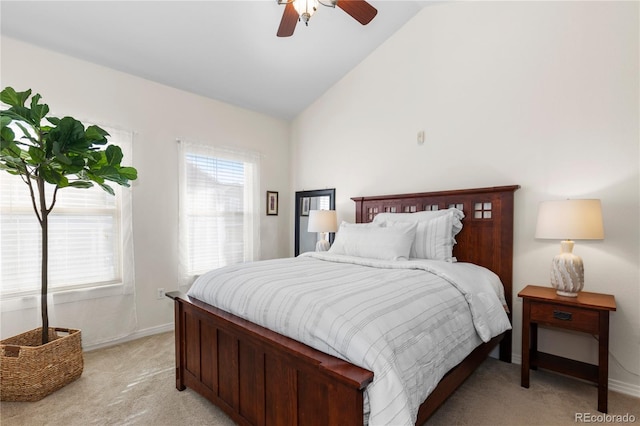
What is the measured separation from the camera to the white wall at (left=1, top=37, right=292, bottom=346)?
A: 2.64m

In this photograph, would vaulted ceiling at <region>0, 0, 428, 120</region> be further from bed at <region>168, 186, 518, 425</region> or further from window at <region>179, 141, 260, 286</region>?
bed at <region>168, 186, 518, 425</region>

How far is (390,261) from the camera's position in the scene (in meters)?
2.45

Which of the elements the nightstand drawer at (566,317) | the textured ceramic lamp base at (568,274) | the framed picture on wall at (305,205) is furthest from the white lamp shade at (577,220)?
the framed picture on wall at (305,205)

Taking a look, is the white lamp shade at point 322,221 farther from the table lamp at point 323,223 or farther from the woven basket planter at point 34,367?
the woven basket planter at point 34,367

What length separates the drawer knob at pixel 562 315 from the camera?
205cm

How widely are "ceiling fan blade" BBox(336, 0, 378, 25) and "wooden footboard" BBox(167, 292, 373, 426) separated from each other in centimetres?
211

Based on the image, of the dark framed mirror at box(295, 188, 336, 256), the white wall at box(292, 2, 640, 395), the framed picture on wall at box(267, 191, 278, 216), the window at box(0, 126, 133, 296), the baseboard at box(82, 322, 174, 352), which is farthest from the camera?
the framed picture on wall at box(267, 191, 278, 216)

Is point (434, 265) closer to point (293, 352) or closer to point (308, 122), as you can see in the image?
point (293, 352)

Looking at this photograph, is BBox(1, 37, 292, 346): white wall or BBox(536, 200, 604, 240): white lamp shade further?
BBox(1, 37, 292, 346): white wall

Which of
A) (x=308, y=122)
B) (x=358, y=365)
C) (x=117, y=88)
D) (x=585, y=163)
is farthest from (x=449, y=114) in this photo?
(x=117, y=88)

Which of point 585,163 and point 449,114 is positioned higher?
point 449,114

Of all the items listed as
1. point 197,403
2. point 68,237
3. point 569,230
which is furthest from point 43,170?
point 569,230

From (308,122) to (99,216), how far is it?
2794mm

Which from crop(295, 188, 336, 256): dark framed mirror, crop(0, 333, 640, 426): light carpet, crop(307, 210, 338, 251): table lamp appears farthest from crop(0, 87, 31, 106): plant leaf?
crop(295, 188, 336, 256): dark framed mirror
